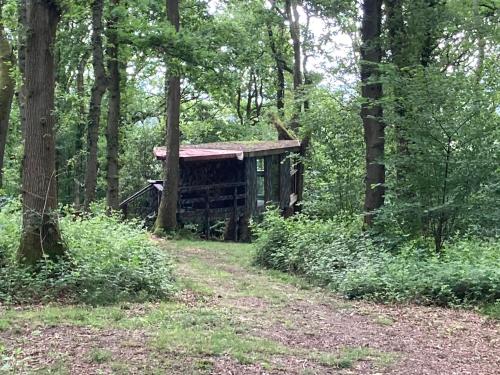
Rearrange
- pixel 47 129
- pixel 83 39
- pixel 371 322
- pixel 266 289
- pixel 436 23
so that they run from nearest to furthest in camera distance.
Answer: pixel 371 322, pixel 47 129, pixel 266 289, pixel 436 23, pixel 83 39

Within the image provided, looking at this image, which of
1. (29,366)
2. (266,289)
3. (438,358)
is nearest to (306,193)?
(266,289)

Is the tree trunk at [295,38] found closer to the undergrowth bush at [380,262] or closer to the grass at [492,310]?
the undergrowth bush at [380,262]

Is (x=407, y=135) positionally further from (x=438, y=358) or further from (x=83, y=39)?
(x=83, y=39)

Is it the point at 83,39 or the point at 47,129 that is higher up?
the point at 83,39

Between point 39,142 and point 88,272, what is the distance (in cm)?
186

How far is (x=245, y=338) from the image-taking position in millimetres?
5430

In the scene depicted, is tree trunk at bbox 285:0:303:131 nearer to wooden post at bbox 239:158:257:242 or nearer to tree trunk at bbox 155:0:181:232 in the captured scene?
wooden post at bbox 239:158:257:242

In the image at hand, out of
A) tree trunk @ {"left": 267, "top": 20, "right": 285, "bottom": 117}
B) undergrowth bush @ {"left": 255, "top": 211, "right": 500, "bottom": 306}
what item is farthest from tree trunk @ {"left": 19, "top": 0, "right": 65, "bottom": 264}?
tree trunk @ {"left": 267, "top": 20, "right": 285, "bottom": 117}

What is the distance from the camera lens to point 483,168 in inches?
391

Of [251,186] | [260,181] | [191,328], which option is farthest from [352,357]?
[260,181]

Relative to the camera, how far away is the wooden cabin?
19688 mm

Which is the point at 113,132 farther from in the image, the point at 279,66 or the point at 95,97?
the point at 279,66

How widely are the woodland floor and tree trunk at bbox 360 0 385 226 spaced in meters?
3.85

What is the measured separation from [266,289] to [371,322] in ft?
7.99
